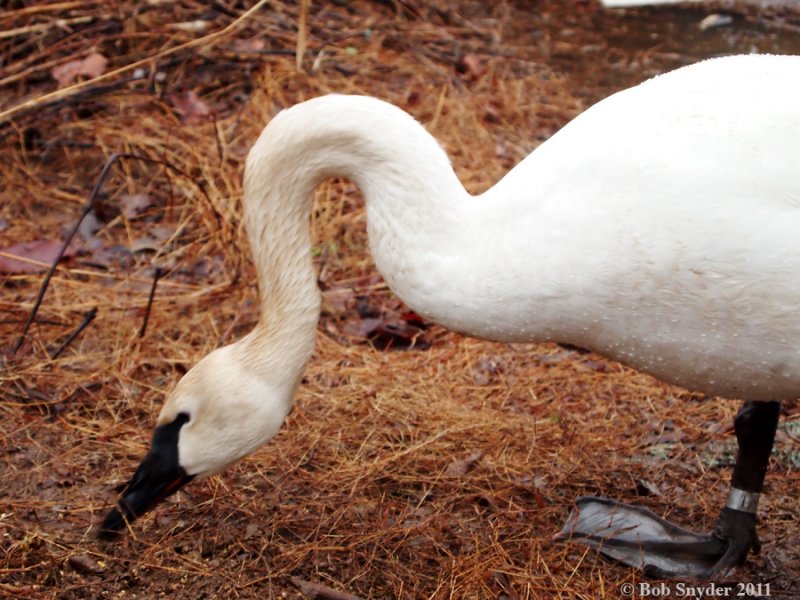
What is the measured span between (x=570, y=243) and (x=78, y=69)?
4.60 meters

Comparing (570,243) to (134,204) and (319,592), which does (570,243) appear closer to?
(319,592)

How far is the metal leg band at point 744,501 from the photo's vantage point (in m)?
3.36

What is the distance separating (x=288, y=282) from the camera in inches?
122

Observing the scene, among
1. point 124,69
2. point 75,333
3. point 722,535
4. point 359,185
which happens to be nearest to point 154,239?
point 124,69

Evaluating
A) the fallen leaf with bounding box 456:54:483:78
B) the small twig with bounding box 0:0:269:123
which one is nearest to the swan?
the small twig with bounding box 0:0:269:123

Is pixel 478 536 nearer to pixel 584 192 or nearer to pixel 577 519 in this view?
pixel 577 519

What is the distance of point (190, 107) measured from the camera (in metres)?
6.41

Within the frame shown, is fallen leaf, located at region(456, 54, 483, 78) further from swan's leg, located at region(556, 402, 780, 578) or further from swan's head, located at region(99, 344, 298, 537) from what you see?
swan's head, located at region(99, 344, 298, 537)

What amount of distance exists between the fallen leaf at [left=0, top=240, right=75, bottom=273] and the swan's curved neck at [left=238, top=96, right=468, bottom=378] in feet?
7.37

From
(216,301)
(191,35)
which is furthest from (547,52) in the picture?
(216,301)

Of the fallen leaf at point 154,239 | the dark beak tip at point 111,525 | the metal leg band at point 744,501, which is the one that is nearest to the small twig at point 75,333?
the fallen leaf at point 154,239

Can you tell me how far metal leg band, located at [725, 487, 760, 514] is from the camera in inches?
132

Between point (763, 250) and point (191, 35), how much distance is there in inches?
197

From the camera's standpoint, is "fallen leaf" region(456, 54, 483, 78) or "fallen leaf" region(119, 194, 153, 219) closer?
"fallen leaf" region(119, 194, 153, 219)
